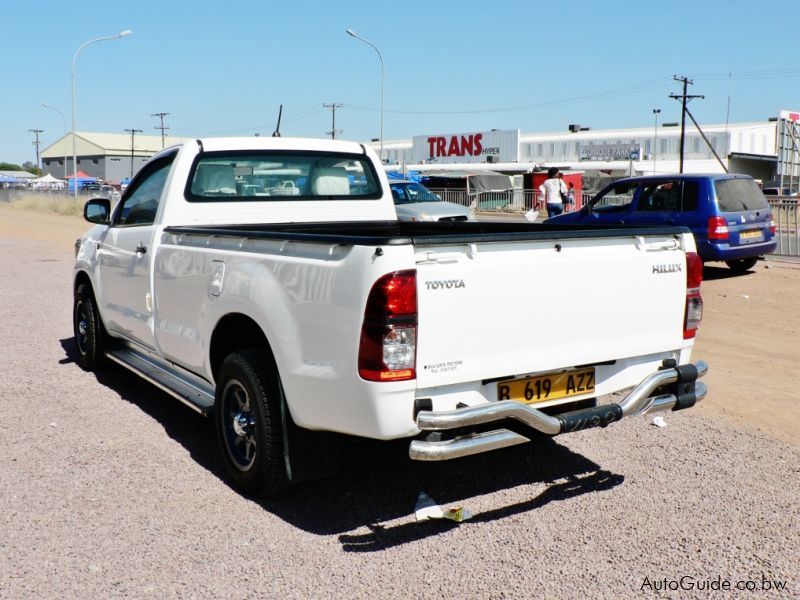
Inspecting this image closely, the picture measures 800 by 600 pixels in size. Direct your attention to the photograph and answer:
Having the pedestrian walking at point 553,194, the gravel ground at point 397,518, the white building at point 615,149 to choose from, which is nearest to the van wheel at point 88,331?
the gravel ground at point 397,518

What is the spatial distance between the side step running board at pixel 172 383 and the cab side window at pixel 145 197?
1.01m

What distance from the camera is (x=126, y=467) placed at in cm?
510

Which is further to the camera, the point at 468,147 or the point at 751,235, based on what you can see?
the point at 468,147

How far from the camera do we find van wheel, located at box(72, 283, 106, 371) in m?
7.20

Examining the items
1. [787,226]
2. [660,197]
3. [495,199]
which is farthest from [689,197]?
[495,199]

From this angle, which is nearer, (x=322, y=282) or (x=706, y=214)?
(x=322, y=282)

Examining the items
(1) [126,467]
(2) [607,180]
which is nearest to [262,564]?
(1) [126,467]

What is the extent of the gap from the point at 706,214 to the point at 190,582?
11.7 m

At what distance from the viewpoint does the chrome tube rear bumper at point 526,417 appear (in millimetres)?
3727

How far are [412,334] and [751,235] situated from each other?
11707 millimetres

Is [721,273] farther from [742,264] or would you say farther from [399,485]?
[399,485]

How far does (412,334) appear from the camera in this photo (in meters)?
3.69

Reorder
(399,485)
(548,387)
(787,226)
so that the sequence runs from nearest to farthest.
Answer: (548,387), (399,485), (787,226)

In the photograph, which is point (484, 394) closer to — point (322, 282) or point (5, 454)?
point (322, 282)
